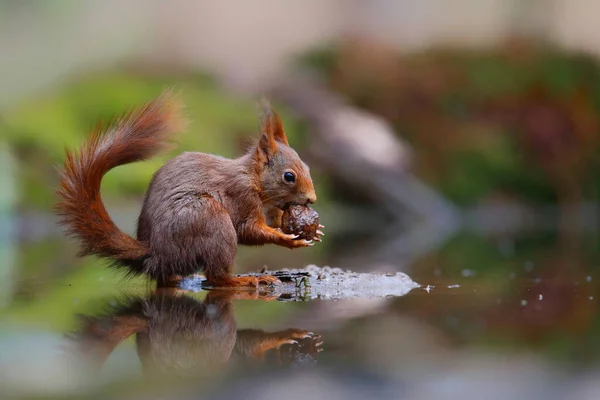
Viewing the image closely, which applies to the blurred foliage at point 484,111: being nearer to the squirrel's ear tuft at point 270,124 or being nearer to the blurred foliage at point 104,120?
the blurred foliage at point 104,120

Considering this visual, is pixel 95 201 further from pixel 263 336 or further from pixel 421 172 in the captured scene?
pixel 421 172

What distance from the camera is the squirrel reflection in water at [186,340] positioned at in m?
1.13

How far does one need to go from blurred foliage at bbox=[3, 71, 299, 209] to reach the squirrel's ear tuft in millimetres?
2636

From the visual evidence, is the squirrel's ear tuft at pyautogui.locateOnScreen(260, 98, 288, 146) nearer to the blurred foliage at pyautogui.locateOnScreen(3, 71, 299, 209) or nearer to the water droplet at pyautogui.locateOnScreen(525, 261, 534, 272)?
the water droplet at pyautogui.locateOnScreen(525, 261, 534, 272)

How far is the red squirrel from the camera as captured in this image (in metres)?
Result: 2.02

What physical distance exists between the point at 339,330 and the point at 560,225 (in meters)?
4.37

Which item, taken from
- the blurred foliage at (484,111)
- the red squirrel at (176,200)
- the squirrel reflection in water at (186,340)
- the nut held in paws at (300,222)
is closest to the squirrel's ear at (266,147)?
the red squirrel at (176,200)

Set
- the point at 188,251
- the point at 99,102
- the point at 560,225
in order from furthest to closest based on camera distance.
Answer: the point at 99,102
the point at 560,225
the point at 188,251

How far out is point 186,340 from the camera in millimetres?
1302

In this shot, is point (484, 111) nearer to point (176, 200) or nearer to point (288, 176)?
point (288, 176)

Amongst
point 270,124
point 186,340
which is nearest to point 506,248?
point 270,124

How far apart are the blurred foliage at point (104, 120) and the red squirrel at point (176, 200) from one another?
276cm

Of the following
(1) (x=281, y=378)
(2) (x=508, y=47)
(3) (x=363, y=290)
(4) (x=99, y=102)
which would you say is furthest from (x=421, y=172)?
(1) (x=281, y=378)

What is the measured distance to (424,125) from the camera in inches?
274
